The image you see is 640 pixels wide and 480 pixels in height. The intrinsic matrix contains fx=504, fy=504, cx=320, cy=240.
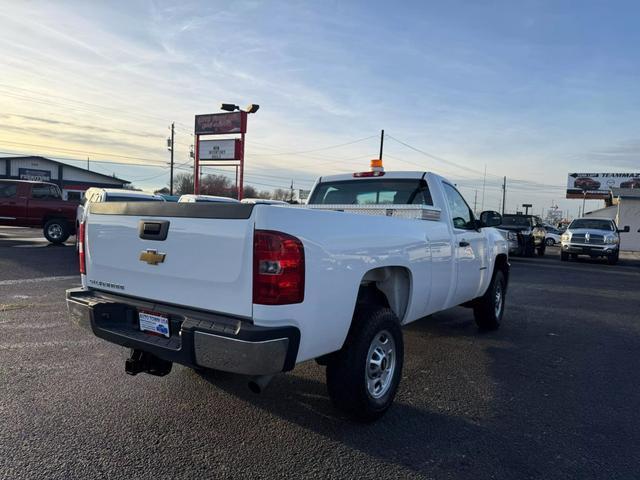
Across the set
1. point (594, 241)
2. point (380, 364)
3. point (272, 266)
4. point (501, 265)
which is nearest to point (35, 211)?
point (501, 265)

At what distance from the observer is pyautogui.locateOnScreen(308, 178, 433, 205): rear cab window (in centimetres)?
534

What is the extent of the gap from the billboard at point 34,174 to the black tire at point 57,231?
3975 centimetres

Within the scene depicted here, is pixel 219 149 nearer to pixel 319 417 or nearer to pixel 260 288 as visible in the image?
pixel 319 417

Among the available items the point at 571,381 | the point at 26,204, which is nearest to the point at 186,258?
the point at 571,381

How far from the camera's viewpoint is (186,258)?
10.3 feet

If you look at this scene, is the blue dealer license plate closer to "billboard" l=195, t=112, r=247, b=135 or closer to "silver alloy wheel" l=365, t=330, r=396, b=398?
"silver alloy wheel" l=365, t=330, r=396, b=398

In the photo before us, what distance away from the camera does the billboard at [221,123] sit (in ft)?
95.3

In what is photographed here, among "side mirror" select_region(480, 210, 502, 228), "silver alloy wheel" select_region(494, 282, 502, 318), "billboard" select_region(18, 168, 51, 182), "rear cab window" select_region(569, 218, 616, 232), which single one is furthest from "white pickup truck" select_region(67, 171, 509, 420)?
"billboard" select_region(18, 168, 51, 182)

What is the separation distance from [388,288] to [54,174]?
191 ft

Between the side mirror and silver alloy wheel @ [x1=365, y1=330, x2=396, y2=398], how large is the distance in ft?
8.67

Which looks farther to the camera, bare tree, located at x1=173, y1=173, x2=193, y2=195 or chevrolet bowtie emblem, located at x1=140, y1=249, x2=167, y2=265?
bare tree, located at x1=173, y1=173, x2=193, y2=195

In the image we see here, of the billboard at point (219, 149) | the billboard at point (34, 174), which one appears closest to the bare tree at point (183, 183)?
the billboard at point (34, 174)

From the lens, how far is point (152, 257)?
331 cm

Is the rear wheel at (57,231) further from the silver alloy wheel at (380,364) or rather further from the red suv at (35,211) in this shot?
the silver alloy wheel at (380,364)
